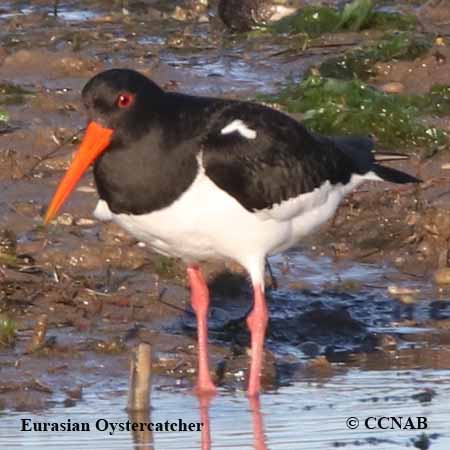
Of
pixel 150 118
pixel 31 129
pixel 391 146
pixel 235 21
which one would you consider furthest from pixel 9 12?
pixel 150 118

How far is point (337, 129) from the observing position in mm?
9578

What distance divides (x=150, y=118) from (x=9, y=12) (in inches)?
217

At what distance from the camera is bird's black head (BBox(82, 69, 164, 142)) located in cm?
682

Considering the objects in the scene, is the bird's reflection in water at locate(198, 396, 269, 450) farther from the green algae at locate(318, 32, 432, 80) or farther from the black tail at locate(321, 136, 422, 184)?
the green algae at locate(318, 32, 432, 80)

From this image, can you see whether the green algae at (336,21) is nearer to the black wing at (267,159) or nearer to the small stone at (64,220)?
the small stone at (64,220)

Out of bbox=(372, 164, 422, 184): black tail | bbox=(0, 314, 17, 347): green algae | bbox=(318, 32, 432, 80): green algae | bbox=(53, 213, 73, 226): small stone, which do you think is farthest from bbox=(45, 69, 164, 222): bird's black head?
bbox=(318, 32, 432, 80): green algae

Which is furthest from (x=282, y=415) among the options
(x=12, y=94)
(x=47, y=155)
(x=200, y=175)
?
(x=12, y=94)

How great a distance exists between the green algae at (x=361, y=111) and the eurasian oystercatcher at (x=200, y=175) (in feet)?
7.12

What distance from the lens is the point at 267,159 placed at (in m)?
7.22

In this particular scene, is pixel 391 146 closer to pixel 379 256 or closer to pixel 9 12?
pixel 379 256

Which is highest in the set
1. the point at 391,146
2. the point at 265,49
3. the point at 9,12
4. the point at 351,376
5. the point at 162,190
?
the point at 9,12

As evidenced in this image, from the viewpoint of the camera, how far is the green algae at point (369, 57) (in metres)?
10.5

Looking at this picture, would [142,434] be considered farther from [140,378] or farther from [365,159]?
[365,159]

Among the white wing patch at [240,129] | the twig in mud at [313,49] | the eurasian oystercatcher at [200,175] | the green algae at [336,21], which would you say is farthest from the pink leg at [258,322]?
the green algae at [336,21]
